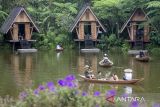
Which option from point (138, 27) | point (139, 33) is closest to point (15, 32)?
point (138, 27)

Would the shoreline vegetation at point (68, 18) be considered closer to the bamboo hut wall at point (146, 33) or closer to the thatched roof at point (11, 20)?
the bamboo hut wall at point (146, 33)

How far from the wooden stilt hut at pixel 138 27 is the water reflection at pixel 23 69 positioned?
12.6 meters

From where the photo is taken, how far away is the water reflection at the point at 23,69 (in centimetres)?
2522

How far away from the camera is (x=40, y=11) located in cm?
5644

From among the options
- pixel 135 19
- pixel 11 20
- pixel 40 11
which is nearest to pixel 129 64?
pixel 135 19

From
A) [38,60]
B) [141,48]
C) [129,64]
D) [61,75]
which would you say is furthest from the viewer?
[141,48]

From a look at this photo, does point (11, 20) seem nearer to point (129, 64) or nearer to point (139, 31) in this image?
point (139, 31)

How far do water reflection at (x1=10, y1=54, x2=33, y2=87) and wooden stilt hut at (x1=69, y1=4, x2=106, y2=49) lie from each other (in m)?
9.31

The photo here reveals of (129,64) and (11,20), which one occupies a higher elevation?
(11,20)

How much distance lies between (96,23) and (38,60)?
1460cm

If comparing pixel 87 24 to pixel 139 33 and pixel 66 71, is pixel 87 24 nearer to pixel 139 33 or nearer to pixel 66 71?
pixel 139 33

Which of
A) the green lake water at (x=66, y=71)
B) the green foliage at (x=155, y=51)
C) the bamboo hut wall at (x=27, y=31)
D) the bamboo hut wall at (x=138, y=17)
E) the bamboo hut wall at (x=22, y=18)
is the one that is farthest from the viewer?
the bamboo hut wall at (x=27, y=31)

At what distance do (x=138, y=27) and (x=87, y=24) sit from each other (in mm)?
5951

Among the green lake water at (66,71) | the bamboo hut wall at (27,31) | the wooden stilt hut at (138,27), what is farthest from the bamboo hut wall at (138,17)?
the bamboo hut wall at (27,31)
